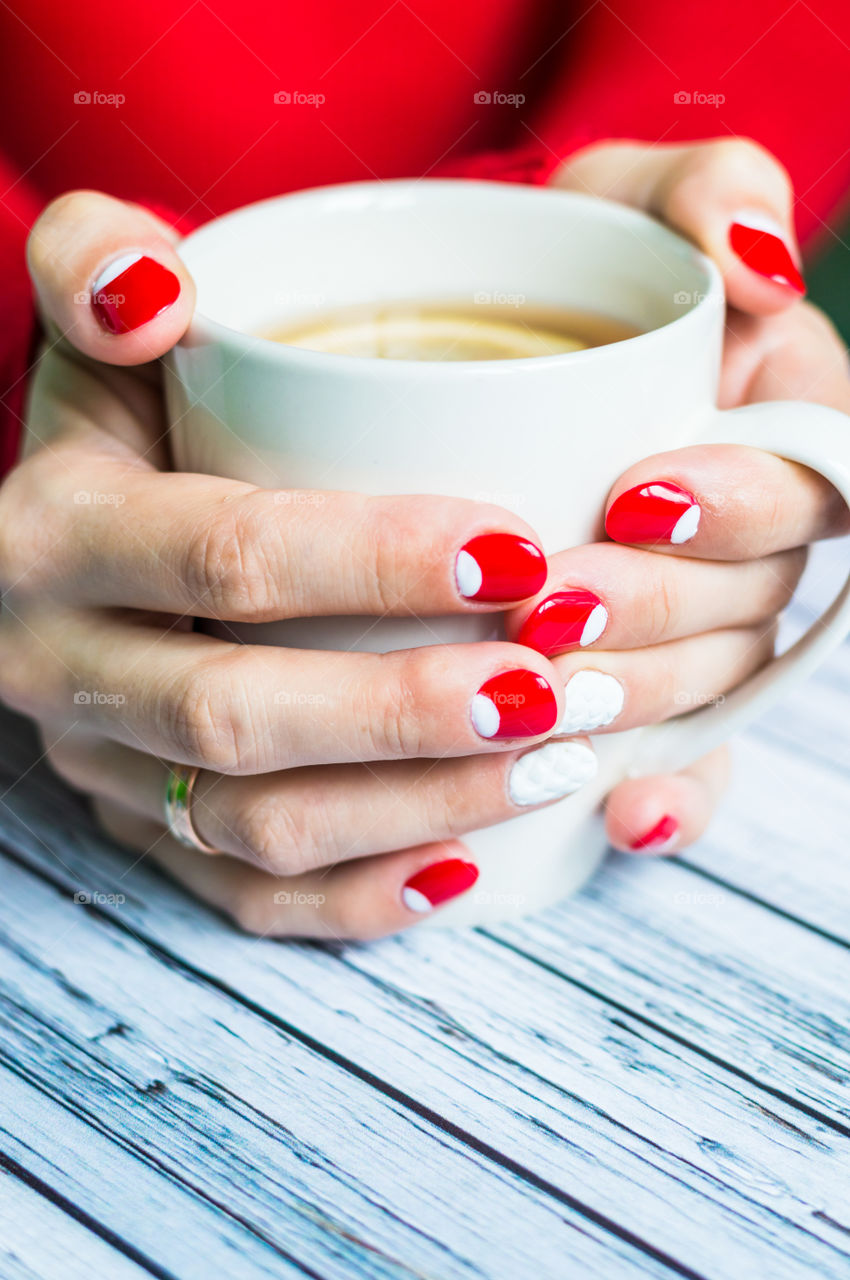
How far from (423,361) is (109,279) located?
16 cm

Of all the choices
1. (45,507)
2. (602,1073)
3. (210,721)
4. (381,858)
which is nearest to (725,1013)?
(602,1073)

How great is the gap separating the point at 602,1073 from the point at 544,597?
23 centimetres

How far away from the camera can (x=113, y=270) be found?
55 cm

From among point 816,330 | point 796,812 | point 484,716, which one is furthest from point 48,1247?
point 816,330

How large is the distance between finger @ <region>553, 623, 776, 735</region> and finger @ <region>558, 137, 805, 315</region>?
196 mm

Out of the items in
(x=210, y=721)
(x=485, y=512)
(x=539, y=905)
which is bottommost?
(x=539, y=905)

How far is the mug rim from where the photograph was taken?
1.52 ft

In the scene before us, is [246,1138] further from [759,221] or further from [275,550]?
[759,221]

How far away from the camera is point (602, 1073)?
522 millimetres

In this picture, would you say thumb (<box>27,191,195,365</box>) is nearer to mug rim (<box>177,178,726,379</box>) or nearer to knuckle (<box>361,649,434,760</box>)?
mug rim (<box>177,178,726,379</box>)

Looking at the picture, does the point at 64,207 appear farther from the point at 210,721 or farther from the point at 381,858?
the point at 381,858
